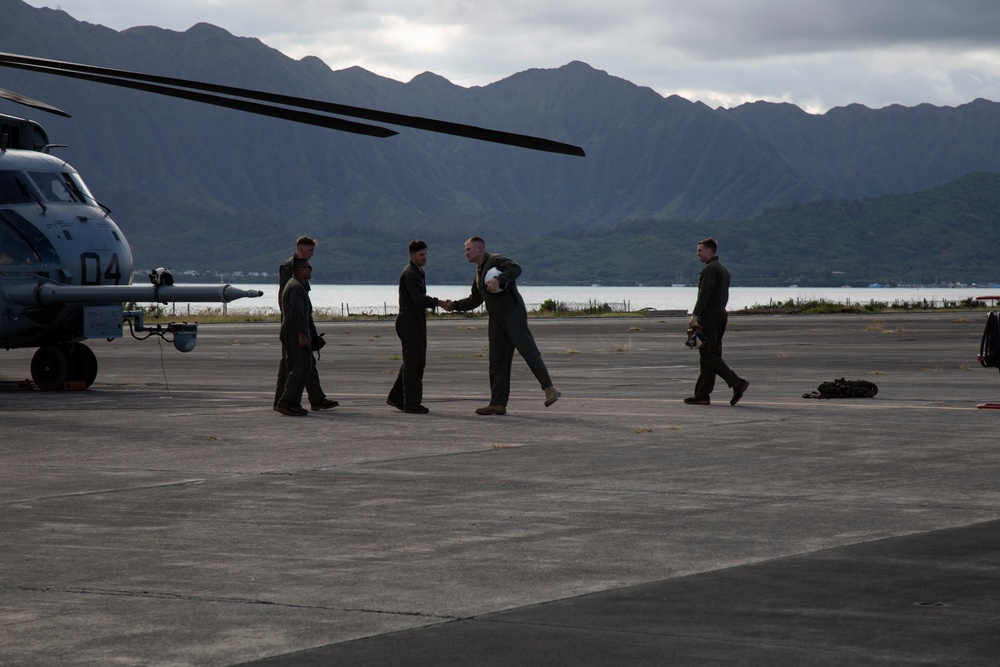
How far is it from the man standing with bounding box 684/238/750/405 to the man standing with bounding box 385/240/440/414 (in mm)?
3740

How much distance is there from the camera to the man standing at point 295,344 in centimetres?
1712

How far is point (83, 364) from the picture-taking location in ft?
73.9

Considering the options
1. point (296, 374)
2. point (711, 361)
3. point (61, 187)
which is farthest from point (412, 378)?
point (61, 187)

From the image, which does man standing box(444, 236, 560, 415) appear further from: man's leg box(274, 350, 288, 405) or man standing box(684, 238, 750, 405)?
man standing box(684, 238, 750, 405)

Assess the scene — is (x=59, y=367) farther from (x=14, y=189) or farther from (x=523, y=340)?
(x=523, y=340)

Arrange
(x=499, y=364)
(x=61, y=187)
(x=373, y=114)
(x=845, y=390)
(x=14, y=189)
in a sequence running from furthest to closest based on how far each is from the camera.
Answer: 1. (x=61, y=187)
2. (x=14, y=189)
3. (x=845, y=390)
4. (x=499, y=364)
5. (x=373, y=114)

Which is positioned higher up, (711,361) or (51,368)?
(711,361)

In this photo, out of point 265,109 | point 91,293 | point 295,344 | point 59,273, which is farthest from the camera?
point 59,273

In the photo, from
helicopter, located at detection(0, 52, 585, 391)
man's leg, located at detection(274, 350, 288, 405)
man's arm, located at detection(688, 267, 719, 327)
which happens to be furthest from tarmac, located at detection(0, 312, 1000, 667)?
helicopter, located at detection(0, 52, 585, 391)

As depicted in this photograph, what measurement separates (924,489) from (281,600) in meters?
5.82

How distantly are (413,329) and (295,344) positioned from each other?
5.09 ft

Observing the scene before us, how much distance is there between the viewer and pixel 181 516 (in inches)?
→ 373

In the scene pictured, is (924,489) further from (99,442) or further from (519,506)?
(99,442)

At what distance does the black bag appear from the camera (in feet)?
64.5
